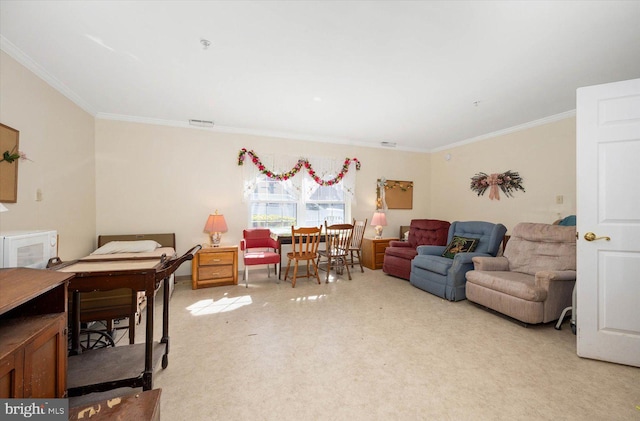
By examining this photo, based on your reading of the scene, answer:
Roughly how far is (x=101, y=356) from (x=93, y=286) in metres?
0.63

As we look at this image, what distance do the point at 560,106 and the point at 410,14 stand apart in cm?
313

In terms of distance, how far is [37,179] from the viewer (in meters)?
2.66

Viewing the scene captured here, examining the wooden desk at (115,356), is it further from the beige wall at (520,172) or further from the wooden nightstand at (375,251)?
the beige wall at (520,172)

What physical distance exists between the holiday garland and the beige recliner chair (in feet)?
9.34

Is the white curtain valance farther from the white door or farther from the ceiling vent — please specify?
the white door

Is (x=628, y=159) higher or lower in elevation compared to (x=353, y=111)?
lower

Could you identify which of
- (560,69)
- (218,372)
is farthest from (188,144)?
(560,69)

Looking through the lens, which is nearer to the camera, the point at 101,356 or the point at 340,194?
the point at 101,356

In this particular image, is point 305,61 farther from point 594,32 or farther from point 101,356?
point 101,356

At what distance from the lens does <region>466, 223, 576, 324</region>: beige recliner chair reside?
2.63m

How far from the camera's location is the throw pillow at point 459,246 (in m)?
3.78

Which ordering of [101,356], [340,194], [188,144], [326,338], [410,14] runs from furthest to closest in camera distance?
[340,194], [188,144], [326,338], [410,14], [101,356]

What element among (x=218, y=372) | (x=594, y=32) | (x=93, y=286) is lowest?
(x=218, y=372)

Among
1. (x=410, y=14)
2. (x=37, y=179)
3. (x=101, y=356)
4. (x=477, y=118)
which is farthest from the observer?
(x=477, y=118)
